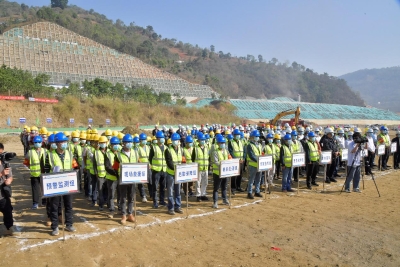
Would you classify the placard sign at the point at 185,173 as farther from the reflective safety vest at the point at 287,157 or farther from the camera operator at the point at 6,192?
the reflective safety vest at the point at 287,157

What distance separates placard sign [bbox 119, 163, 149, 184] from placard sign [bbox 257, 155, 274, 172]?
12.4ft

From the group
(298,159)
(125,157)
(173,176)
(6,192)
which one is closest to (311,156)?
(298,159)

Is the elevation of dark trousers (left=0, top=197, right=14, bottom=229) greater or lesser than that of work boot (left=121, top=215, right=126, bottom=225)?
greater

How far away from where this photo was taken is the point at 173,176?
8.69 meters

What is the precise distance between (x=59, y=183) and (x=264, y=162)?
5.98 m

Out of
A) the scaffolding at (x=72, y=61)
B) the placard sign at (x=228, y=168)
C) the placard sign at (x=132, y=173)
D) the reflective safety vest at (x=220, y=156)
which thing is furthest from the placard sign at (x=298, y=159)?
the scaffolding at (x=72, y=61)

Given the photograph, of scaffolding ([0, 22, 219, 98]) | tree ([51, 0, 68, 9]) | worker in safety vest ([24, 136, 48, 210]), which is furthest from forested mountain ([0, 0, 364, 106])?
worker in safety vest ([24, 136, 48, 210])

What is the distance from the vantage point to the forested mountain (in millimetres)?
103312

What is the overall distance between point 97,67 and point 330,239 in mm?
70537

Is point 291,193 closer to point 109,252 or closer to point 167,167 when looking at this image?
point 167,167

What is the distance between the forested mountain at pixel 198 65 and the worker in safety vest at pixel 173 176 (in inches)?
3330

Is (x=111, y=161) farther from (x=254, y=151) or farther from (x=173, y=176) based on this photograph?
(x=254, y=151)

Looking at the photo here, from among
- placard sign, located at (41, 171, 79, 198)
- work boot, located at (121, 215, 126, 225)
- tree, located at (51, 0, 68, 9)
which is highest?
tree, located at (51, 0, 68, 9)

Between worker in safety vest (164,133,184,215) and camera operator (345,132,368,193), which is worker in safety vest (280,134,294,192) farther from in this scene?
worker in safety vest (164,133,184,215)
